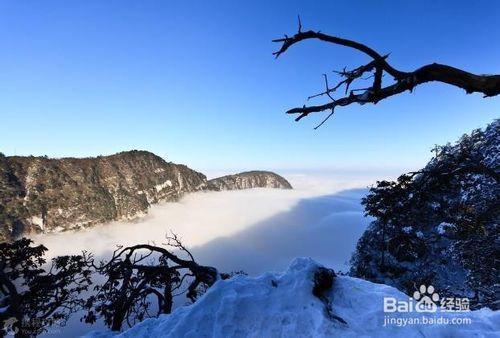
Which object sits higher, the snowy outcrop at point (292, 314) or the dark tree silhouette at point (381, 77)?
the dark tree silhouette at point (381, 77)

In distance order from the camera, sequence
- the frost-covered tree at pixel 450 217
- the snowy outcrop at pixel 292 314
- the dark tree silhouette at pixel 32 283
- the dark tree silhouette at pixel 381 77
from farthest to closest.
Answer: the dark tree silhouette at pixel 32 283
the frost-covered tree at pixel 450 217
the snowy outcrop at pixel 292 314
the dark tree silhouette at pixel 381 77

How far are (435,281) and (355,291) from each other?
25.7 metres

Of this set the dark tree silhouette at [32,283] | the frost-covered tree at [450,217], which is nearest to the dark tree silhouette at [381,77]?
the frost-covered tree at [450,217]

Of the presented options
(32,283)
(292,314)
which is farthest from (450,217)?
(32,283)

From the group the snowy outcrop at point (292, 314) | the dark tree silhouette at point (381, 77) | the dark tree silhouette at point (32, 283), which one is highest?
the dark tree silhouette at point (381, 77)

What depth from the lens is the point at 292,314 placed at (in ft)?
18.9

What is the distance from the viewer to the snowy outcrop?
17.9 feet

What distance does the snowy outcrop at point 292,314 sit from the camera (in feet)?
17.9

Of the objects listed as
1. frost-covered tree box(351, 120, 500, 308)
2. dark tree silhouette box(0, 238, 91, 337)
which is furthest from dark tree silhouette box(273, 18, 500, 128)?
dark tree silhouette box(0, 238, 91, 337)
